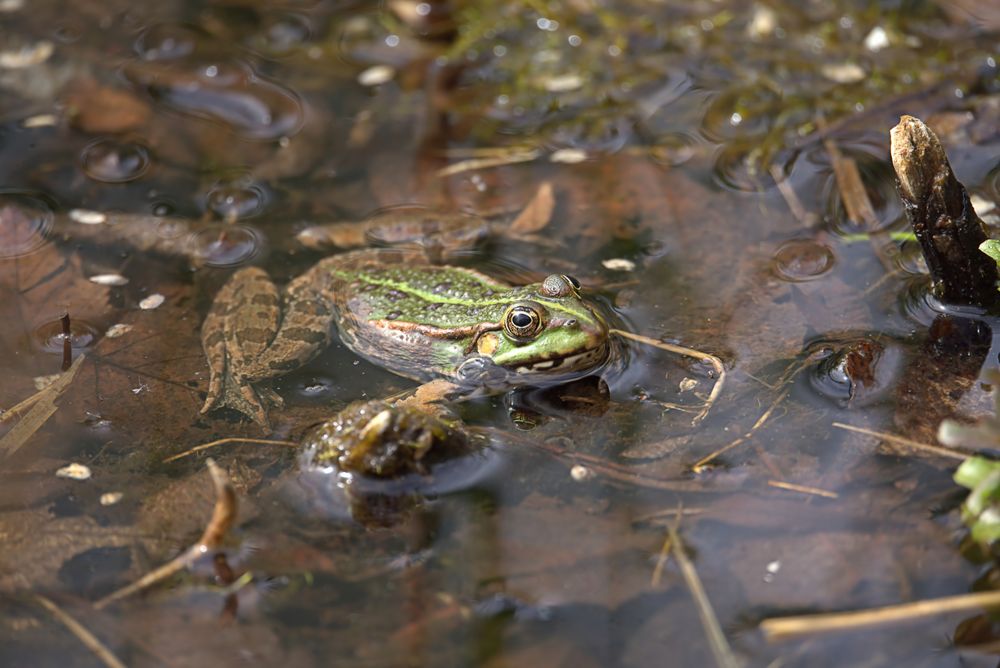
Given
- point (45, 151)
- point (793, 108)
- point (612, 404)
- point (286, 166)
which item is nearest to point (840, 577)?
point (612, 404)

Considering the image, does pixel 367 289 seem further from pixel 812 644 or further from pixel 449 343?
pixel 812 644

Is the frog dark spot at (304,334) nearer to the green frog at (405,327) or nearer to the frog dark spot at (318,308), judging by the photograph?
the green frog at (405,327)

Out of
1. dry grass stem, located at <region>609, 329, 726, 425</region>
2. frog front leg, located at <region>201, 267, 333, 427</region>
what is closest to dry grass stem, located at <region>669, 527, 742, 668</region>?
dry grass stem, located at <region>609, 329, 726, 425</region>

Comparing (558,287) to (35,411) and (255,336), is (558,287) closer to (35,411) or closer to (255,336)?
(255,336)

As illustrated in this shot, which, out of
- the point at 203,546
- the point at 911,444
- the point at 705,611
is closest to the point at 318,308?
the point at 203,546

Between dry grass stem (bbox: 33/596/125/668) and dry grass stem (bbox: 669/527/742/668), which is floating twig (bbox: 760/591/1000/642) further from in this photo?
dry grass stem (bbox: 33/596/125/668)

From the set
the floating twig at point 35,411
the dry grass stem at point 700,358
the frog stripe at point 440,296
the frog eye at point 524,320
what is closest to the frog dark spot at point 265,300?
the frog stripe at point 440,296
